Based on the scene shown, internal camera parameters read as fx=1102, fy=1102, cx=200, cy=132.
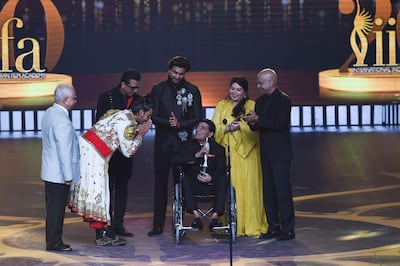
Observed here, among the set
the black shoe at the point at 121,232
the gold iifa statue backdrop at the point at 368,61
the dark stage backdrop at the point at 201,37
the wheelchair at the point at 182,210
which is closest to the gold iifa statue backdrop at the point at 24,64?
the dark stage backdrop at the point at 201,37

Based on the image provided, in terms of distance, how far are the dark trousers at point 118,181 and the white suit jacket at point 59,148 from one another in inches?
25.0

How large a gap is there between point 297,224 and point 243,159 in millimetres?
789

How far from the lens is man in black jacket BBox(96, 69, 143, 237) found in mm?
8758

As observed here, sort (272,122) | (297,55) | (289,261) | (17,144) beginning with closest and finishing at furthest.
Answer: (289,261), (272,122), (17,144), (297,55)

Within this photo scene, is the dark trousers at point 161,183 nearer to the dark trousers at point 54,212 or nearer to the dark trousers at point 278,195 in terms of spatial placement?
the dark trousers at point 278,195

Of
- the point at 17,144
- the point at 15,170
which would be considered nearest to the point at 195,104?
the point at 15,170

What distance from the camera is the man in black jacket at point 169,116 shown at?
29.0 feet

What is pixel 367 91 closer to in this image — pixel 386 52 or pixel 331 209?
pixel 386 52

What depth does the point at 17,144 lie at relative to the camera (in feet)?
50.3

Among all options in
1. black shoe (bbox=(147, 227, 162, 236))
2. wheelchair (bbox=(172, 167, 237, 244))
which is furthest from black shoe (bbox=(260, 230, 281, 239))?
black shoe (bbox=(147, 227, 162, 236))

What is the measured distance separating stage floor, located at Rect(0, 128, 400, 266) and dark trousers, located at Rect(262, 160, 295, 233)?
191 mm

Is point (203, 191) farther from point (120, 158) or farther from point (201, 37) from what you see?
point (201, 37)

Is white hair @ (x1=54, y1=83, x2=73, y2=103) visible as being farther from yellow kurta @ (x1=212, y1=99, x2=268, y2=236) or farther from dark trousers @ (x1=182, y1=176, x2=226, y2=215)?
yellow kurta @ (x1=212, y1=99, x2=268, y2=236)

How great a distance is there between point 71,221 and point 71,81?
7.69 meters
